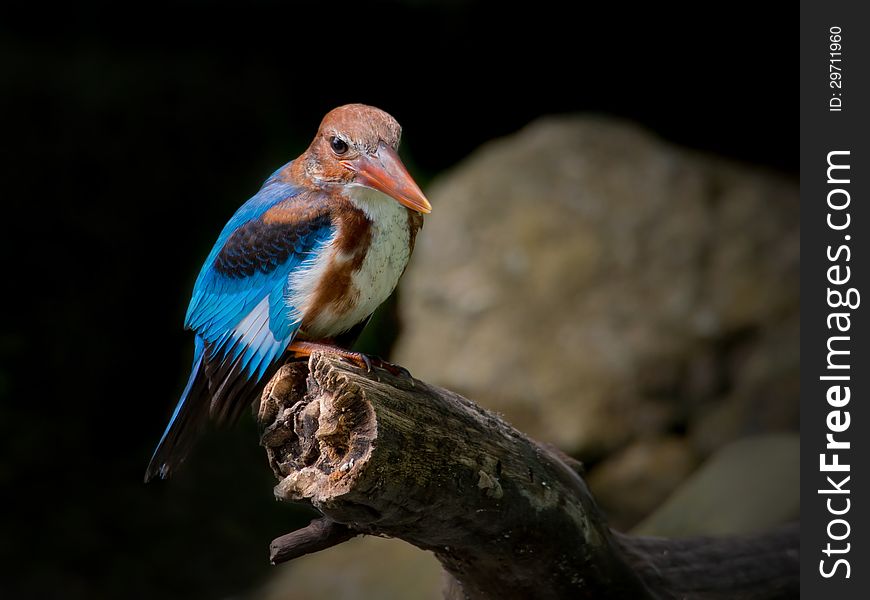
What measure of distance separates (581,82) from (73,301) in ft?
10.4

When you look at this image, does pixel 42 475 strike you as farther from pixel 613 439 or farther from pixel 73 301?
pixel 613 439

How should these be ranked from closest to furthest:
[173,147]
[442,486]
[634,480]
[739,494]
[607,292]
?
[442,486] → [739,494] → [634,480] → [607,292] → [173,147]

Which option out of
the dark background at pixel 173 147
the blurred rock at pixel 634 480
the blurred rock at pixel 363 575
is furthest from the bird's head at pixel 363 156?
the dark background at pixel 173 147

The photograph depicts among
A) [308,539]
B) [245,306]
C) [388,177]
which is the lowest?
[308,539]

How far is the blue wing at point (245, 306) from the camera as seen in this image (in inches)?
92.1

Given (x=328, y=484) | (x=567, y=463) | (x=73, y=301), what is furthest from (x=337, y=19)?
(x=328, y=484)

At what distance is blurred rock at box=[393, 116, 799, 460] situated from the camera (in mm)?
4859

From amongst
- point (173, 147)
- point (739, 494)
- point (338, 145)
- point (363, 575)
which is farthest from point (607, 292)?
point (338, 145)

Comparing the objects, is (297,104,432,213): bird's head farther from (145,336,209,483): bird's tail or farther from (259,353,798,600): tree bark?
(145,336,209,483): bird's tail

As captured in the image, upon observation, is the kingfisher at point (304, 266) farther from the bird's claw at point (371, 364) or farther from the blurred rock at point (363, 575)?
the blurred rock at point (363, 575)

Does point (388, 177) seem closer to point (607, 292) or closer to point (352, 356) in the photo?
point (352, 356)

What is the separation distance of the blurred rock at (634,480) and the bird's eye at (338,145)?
2.78m

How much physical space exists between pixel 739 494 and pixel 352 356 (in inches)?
94.8

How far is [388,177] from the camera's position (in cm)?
228
